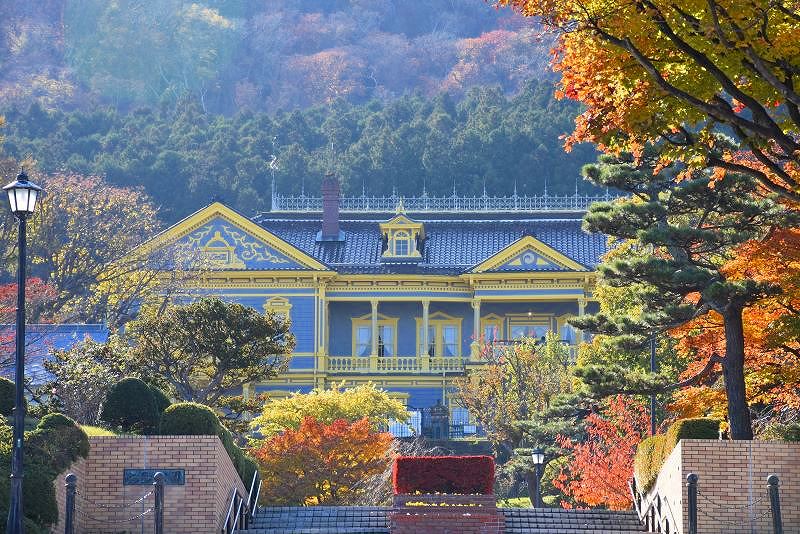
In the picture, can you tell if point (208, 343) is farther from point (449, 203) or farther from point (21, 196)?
point (449, 203)

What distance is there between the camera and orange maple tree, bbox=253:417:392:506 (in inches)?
1357

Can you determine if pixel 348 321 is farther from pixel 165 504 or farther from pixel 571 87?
pixel 571 87

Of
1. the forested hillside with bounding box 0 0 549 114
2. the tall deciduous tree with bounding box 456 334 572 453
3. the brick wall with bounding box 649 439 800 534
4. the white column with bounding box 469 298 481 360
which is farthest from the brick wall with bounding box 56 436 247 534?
the forested hillside with bounding box 0 0 549 114

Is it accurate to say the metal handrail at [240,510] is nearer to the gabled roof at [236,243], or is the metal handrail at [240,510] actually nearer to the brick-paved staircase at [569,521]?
the brick-paved staircase at [569,521]

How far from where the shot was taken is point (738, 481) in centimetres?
2402

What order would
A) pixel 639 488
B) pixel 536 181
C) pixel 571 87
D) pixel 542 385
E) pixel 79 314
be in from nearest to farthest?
pixel 571 87
pixel 639 488
pixel 542 385
pixel 79 314
pixel 536 181

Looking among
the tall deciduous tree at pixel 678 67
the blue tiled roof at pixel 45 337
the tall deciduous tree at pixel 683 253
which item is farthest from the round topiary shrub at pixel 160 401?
the blue tiled roof at pixel 45 337

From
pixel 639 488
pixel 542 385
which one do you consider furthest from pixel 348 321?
→ pixel 639 488

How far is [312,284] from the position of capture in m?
65.2

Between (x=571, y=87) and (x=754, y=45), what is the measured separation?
9.01 ft

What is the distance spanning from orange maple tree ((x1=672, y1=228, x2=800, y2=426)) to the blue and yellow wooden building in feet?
101

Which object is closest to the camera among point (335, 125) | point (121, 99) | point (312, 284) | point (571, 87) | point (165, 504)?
point (571, 87)

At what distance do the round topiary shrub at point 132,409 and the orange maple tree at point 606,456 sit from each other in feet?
38.8

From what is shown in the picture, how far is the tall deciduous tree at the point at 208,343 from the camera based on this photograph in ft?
130
